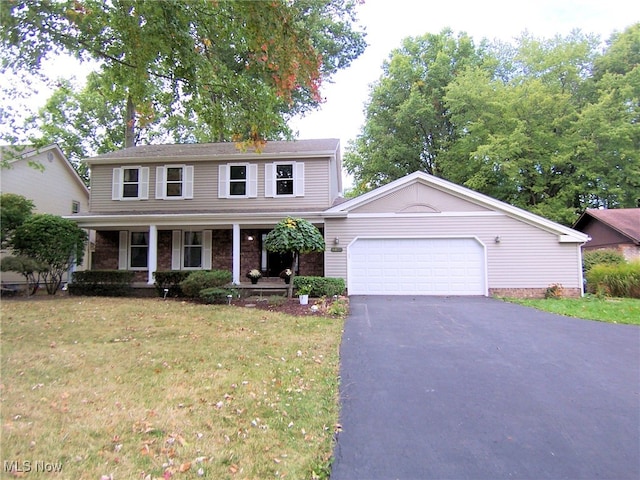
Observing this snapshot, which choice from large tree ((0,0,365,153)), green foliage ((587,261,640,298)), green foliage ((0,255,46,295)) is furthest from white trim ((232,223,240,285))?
green foliage ((587,261,640,298))

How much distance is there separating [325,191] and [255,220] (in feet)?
9.75

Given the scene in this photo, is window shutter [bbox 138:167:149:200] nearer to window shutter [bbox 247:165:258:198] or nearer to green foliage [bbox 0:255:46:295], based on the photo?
window shutter [bbox 247:165:258:198]

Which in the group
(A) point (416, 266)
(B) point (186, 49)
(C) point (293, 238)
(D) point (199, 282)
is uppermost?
(B) point (186, 49)

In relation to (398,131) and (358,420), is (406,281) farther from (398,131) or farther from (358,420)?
(398,131)

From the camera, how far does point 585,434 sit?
3.21m

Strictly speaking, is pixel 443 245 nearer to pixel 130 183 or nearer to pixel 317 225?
pixel 317 225

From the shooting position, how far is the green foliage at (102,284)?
1239 cm

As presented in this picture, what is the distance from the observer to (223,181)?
14422 mm

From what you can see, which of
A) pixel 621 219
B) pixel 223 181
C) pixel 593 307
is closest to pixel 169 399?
pixel 593 307

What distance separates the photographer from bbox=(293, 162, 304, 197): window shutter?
13984mm

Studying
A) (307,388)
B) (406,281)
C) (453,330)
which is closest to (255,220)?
(406,281)

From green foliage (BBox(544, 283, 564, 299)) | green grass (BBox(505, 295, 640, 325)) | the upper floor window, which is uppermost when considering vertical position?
the upper floor window

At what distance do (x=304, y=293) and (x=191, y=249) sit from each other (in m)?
6.44

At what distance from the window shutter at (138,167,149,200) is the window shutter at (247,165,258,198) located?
4265mm
